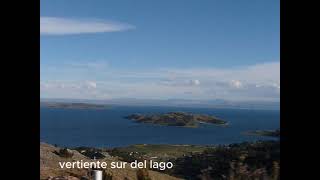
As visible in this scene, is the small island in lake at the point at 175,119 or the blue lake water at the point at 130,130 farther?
the small island in lake at the point at 175,119

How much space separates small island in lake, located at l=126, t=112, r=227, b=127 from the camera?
2.77 meters

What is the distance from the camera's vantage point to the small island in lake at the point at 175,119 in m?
2.77

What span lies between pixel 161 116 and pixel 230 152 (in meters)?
0.53

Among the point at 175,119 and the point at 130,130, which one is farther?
the point at 175,119

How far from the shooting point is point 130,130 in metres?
2.73

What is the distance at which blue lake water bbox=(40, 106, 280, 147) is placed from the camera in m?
2.66

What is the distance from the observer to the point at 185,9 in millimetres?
2887

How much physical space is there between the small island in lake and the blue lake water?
0.12ft

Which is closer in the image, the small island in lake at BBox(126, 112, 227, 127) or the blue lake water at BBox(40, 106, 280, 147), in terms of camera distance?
the blue lake water at BBox(40, 106, 280, 147)

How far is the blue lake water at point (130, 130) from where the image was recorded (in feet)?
8.71

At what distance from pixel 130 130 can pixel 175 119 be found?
0.33 meters

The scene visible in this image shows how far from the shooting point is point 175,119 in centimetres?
285

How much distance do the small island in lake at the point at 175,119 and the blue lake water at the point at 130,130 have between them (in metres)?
0.04
